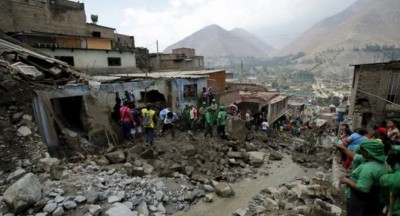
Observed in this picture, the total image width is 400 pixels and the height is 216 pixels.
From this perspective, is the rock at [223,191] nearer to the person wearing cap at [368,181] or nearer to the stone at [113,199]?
the stone at [113,199]

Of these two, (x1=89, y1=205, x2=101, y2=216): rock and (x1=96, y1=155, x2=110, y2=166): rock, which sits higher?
(x1=96, y1=155, x2=110, y2=166): rock

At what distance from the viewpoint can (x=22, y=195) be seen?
184 inches

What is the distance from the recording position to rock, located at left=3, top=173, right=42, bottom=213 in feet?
15.1

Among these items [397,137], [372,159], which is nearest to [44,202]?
[372,159]

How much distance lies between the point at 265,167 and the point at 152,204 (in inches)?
224

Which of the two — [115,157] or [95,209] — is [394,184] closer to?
[95,209]

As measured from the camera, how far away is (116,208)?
515 centimetres

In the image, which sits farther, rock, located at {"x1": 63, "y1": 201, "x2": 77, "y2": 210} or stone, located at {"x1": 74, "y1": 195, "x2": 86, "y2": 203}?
stone, located at {"x1": 74, "y1": 195, "x2": 86, "y2": 203}

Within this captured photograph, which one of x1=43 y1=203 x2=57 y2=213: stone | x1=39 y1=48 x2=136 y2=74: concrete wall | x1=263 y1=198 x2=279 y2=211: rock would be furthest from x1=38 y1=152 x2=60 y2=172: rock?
x1=39 y1=48 x2=136 y2=74: concrete wall

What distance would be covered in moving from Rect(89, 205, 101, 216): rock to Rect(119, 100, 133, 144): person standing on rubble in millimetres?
4223

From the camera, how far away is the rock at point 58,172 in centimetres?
605

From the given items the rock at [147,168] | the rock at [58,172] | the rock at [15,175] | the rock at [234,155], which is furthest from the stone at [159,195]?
the rock at [234,155]

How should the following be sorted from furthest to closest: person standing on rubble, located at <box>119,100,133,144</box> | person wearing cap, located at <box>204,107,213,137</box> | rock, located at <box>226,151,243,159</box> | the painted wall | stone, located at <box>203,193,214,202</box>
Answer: the painted wall < person wearing cap, located at <box>204,107,213,137</box> < rock, located at <box>226,151,243,159</box> < person standing on rubble, located at <box>119,100,133,144</box> < stone, located at <box>203,193,214,202</box>

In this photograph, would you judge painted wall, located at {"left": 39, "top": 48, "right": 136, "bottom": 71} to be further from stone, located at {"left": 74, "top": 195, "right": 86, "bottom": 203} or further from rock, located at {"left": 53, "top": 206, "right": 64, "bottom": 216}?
rock, located at {"left": 53, "top": 206, "right": 64, "bottom": 216}
